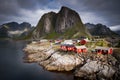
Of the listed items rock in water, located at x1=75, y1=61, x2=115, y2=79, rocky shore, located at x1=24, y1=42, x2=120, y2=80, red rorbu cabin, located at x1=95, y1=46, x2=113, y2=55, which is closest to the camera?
rock in water, located at x1=75, y1=61, x2=115, y2=79

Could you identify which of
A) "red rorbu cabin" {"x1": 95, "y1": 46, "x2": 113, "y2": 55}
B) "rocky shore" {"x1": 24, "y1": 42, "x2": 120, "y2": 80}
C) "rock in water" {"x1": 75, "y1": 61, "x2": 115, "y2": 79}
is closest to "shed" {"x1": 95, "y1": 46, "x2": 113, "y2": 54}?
"red rorbu cabin" {"x1": 95, "y1": 46, "x2": 113, "y2": 55}

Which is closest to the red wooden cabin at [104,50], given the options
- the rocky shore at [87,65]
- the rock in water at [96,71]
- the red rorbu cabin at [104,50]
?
the red rorbu cabin at [104,50]

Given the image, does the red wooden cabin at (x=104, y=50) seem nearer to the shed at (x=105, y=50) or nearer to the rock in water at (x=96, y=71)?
the shed at (x=105, y=50)

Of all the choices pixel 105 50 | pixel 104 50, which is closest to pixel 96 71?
pixel 105 50

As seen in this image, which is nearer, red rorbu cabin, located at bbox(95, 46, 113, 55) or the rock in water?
the rock in water

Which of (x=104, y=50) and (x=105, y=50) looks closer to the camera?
(x=105, y=50)

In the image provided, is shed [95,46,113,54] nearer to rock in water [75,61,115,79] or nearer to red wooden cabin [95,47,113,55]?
red wooden cabin [95,47,113,55]

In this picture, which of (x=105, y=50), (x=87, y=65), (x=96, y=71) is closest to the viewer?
(x=96, y=71)

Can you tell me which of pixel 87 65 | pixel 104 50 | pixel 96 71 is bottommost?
pixel 96 71

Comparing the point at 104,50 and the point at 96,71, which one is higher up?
the point at 104,50

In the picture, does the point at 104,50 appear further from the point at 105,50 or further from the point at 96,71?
the point at 96,71

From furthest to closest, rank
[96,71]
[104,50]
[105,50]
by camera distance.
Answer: [104,50] → [105,50] → [96,71]

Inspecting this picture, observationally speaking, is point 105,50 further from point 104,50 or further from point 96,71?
point 96,71

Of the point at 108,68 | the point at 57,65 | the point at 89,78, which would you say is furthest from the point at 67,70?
the point at 108,68
